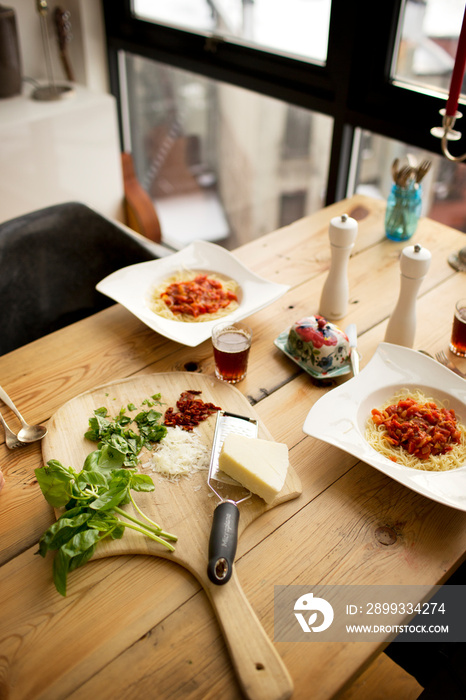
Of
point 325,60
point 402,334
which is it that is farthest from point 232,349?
point 325,60

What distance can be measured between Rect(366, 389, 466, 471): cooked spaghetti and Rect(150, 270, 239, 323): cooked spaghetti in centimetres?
55

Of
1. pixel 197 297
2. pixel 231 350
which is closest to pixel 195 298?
pixel 197 297

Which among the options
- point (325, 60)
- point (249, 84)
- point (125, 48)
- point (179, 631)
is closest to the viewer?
point (179, 631)

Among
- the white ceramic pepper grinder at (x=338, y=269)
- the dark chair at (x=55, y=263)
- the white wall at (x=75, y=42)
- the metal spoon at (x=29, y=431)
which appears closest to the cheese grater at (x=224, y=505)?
the metal spoon at (x=29, y=431)

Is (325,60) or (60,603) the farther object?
(325,60)

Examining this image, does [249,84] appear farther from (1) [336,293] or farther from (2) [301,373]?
(2) [301,373]

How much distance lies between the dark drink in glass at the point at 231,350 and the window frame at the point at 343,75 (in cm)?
110

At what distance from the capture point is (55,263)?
6.45ft

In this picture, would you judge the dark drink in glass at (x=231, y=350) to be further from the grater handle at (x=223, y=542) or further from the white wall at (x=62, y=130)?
the white wall at (x=62, y=130)

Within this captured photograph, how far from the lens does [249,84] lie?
257cm

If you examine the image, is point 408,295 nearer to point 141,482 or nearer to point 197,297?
point 197,297

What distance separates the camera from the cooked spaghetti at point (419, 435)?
1205mm

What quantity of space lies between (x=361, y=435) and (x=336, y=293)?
1.64 feet

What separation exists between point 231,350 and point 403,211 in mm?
870
